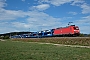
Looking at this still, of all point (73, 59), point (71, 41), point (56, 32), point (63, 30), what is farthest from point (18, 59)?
point (56, 32)

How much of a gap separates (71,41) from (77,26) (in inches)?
690

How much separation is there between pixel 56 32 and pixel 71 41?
28324mm

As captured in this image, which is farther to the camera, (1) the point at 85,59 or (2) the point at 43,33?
(2) the point at 43,33

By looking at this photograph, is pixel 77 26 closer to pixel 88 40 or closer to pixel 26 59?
pixel 88 40

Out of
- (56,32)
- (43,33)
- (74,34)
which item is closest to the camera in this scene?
(74,34)

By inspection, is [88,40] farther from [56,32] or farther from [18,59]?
[56,32]

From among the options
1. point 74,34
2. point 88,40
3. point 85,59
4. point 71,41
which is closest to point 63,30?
point 74,34

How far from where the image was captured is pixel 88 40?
35.2 m

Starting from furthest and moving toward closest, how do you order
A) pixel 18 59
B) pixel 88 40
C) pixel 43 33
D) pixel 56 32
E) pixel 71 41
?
pixel 43 33 < pixel 56 32 < pixel 71 41 < pixel 88 40 < pixel 18 59

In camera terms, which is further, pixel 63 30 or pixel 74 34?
pixel 63 30

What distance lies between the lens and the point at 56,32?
67500 millimetres

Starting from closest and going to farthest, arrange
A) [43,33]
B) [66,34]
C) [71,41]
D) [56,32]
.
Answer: [71,41]
[66,34]
[56,32]
[43,33]

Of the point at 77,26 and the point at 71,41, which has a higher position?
the point at 77,26

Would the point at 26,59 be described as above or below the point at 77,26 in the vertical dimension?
below
